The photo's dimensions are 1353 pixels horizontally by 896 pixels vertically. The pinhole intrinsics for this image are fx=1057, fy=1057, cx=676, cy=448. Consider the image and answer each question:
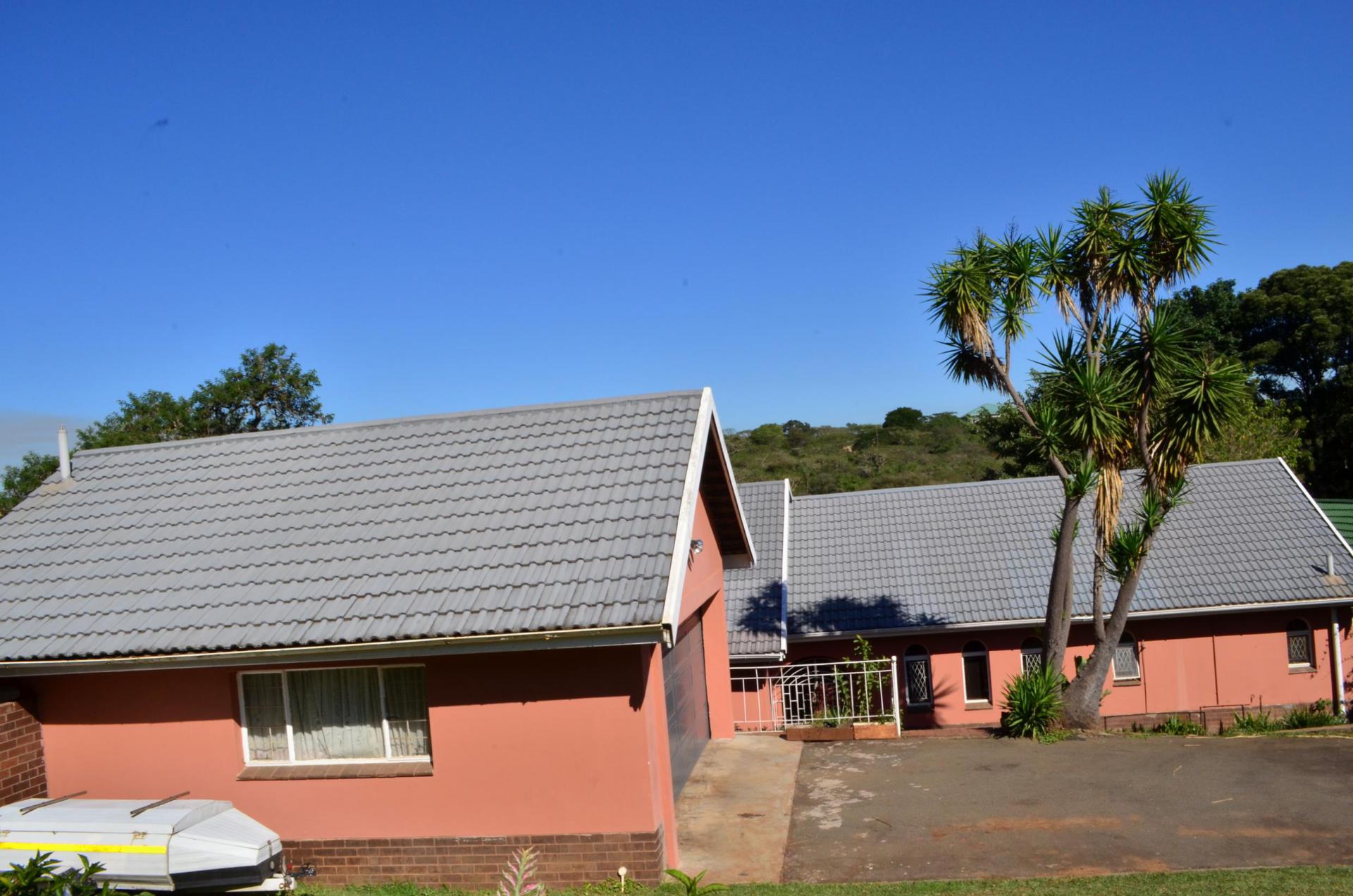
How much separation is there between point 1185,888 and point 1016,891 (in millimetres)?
1306

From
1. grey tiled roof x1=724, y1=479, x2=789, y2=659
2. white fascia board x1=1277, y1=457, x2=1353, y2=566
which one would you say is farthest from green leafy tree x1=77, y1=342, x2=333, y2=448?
white fascia board x1=1277, y1=457, x2=1353, y2=566

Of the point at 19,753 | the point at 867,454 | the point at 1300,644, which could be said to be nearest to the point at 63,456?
the point at 19,753

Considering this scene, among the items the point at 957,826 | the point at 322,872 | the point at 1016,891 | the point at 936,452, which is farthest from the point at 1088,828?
the point at 936,452

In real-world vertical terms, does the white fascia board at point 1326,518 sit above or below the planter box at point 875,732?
above

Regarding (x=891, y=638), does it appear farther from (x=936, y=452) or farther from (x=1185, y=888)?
(x=936, y=452)

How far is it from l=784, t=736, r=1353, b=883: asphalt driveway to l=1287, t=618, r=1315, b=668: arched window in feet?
30.0

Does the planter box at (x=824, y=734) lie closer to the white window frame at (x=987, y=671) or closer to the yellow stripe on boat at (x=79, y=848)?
the yellow stripe on boat at (x=79, y=848)

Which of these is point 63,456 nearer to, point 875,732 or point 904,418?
point 875,732

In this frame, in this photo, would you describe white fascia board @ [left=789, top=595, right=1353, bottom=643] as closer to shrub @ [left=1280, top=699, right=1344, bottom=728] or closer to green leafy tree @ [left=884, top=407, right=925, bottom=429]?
shrub @ [left=1280, top=699, right=1344, bottom=728]

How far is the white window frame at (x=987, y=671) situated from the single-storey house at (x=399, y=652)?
12256 millimetres

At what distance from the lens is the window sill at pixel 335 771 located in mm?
9594

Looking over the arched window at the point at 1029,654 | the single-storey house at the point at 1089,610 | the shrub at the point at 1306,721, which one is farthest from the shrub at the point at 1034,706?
the arched window at the point at 1029,654

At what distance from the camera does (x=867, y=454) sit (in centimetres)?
6925

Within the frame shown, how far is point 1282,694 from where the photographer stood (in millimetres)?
21250
